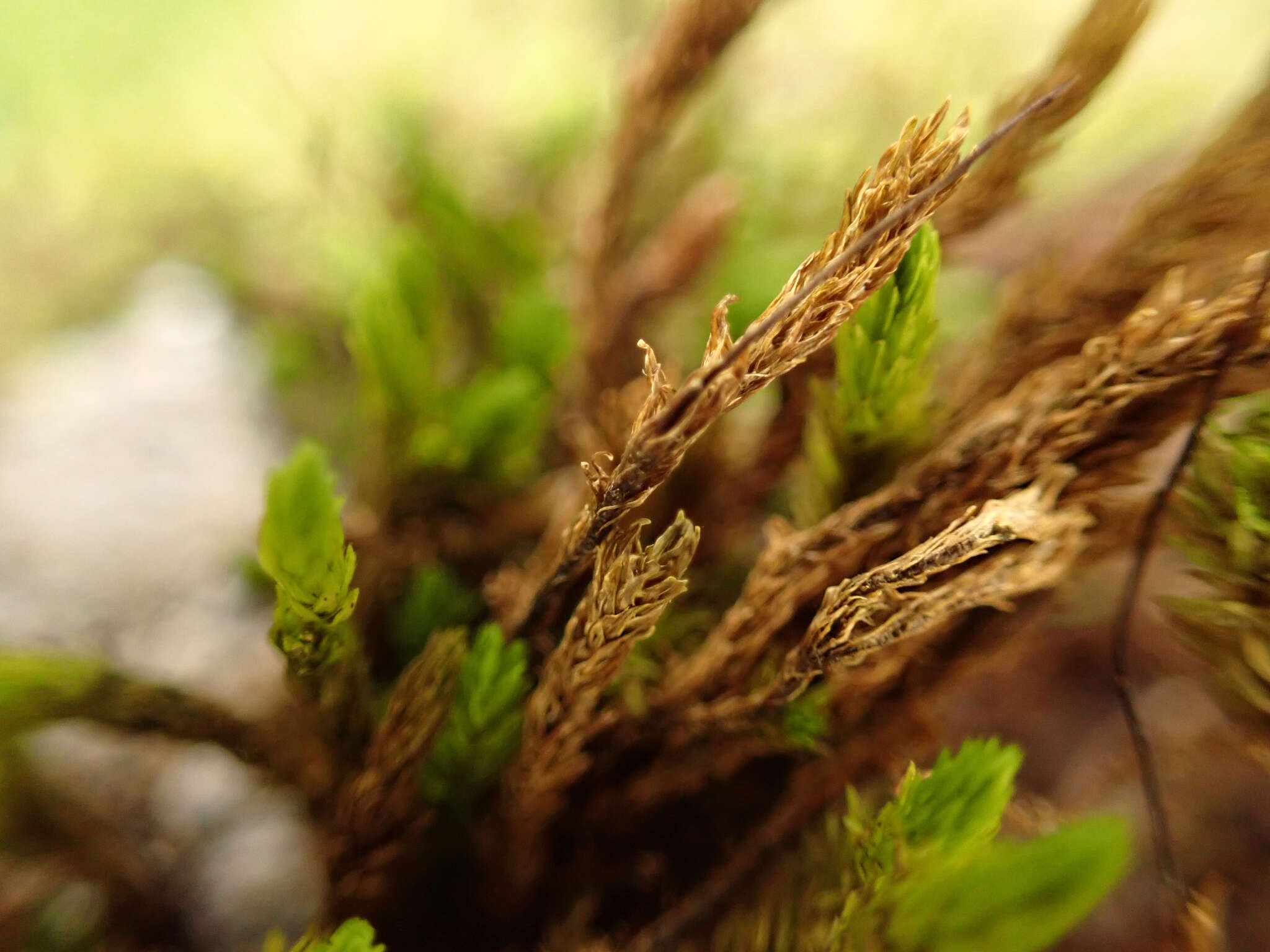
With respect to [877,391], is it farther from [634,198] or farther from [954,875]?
[634,198]

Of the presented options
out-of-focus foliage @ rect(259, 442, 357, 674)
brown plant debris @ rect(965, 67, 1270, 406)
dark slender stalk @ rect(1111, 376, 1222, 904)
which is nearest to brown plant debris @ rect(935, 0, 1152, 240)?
brown plant debris @ rect(965, 67, 1270, 406)

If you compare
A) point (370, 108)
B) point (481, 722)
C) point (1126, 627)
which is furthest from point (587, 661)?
point (370, 108)

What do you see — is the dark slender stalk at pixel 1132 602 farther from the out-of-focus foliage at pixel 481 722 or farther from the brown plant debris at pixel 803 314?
the out-of-focus foliage at pixel 481 722

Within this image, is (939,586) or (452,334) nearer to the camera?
(939,586)

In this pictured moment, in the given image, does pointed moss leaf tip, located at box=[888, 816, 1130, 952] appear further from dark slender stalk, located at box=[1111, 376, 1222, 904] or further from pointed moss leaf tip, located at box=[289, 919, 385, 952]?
pointed moss leaf tip, located at box=[289, 919, 385, 952]

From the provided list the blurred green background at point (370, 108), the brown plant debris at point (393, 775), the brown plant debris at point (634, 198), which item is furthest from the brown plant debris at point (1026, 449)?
the blurred green background at point (370, 108)

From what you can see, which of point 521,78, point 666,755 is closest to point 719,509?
point 666,755
